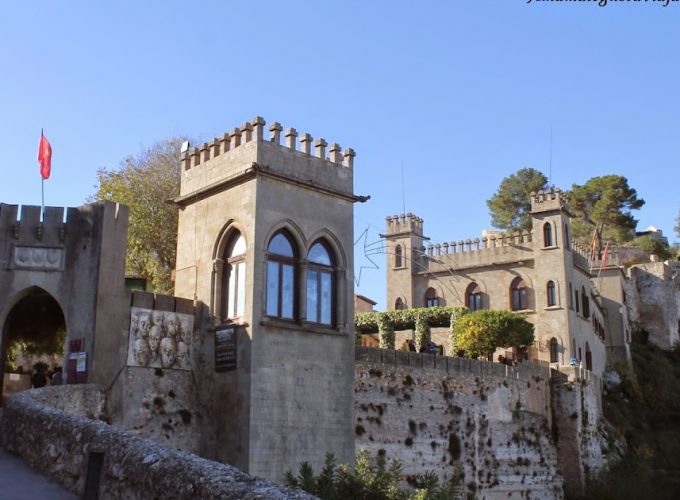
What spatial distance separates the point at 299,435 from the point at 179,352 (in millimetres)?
3288

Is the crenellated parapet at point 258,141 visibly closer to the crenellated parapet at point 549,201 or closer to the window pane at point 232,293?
the window pane at point 232,293

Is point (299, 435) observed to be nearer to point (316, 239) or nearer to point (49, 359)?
point (316, 239)

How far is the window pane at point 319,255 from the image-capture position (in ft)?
68.0

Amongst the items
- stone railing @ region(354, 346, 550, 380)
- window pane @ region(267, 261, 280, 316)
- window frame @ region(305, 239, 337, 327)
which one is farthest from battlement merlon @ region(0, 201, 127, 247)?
stone railing @ region(354, 346, 550, 380)

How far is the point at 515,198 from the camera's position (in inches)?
2498

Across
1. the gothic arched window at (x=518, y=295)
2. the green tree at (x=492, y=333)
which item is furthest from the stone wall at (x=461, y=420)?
the gothic arched window at (x=518, y=295)

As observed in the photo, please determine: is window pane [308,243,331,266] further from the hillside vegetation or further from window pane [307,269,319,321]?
the hillside vegetation

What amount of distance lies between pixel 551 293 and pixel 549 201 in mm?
4344

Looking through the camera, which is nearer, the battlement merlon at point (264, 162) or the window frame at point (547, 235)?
the battlement merlon at point (264, 162)

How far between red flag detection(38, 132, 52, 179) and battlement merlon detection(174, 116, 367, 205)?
334cm

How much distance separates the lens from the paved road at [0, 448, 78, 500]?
10.3 m

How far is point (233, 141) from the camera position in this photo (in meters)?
20.8

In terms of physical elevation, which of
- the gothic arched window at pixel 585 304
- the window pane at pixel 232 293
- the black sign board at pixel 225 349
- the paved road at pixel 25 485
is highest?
the gothic arched window at pixel 585 304

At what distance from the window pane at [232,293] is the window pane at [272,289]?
83 centimetres
